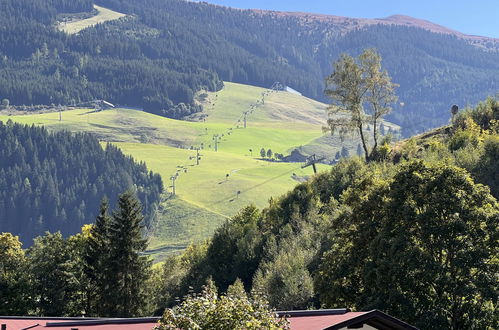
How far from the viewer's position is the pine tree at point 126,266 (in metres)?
76.1

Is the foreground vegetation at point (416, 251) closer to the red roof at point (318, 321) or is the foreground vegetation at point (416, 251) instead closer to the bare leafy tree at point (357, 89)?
the red roof at point (318, 321)

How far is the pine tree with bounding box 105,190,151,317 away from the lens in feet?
250

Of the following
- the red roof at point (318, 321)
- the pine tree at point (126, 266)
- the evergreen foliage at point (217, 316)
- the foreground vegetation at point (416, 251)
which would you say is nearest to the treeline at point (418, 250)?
the foreground vegetation at point (416, 251)

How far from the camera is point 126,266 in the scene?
7675 cm

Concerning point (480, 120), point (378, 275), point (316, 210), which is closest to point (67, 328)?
point (378, 275)

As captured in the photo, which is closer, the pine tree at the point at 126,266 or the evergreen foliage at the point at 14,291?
the evergreen foliage at the point at 14,291

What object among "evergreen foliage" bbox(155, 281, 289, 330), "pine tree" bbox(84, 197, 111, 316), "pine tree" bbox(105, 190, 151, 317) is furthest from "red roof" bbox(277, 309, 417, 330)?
"pine tree" bbox(84, 197, 111, 316)

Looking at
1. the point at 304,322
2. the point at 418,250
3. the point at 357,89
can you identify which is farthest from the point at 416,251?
the point at 357,89

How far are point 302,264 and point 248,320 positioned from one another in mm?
43425

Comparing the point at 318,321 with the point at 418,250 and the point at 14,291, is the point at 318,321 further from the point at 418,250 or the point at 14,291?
the point at 14,291

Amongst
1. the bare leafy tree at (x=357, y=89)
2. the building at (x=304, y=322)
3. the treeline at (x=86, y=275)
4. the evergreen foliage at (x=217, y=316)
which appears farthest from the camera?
the bare leafy tree at (x=357, y=89)

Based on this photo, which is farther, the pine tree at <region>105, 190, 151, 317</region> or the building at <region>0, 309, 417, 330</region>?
the pine tree at <region>105, 190, 151, 317</region>

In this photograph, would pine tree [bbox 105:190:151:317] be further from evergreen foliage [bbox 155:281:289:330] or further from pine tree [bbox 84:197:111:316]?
evergreen foliage [bbox 155:281:289:330]

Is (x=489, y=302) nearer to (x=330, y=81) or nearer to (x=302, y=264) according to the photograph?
(x=302, y=264)
